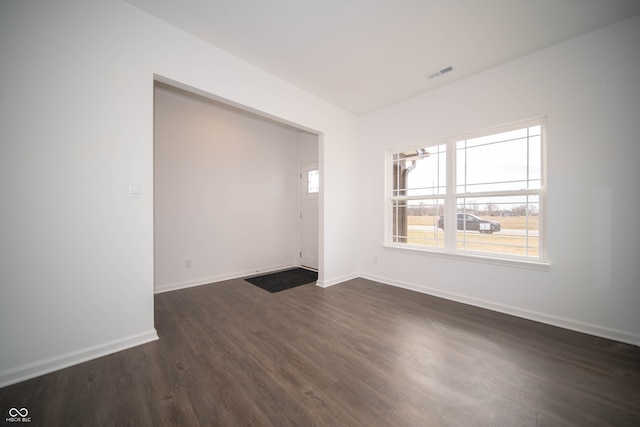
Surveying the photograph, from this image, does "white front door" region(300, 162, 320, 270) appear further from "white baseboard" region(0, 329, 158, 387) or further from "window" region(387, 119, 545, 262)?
"white baseboard" region(0, 329, 158, 387)

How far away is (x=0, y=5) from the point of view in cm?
Result: 157

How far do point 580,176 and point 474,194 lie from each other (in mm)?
945

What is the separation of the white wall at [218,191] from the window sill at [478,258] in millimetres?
2411

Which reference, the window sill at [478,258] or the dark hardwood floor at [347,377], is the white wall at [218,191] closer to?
the dark hardwood floor at [347,377]

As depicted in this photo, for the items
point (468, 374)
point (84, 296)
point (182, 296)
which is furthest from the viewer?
point (182, 296)

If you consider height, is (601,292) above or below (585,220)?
below

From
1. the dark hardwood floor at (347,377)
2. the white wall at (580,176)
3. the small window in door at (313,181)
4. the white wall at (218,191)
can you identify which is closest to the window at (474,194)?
the white wall at (580,176)

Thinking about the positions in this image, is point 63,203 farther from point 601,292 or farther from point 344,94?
point 601,292

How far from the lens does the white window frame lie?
2.60m

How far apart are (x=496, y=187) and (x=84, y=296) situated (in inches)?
172

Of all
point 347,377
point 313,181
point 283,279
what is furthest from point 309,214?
point 347,377

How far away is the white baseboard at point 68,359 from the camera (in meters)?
1.59

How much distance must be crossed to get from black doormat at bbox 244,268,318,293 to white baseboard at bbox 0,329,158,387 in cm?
169

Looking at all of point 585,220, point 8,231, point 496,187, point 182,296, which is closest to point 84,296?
point 8,231
